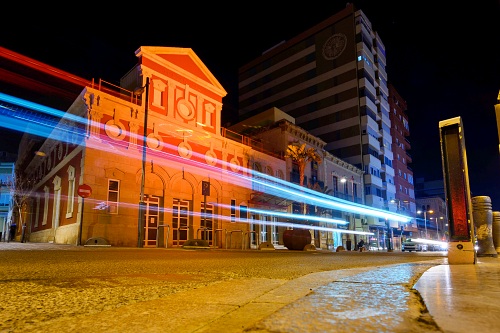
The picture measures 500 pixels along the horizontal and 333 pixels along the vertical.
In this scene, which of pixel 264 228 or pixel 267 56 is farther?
pixel 267 56

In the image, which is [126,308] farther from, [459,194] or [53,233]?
[53,233]

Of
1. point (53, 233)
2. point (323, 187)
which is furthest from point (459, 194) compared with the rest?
point (323, 187)

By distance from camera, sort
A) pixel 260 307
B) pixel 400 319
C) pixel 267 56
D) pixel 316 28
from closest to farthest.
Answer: pixel 400 319 → pixel 260 307 → pixel 316 28 → pixel 267 56

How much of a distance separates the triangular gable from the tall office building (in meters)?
26.0

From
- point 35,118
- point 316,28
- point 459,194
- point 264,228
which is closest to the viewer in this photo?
point 459,194

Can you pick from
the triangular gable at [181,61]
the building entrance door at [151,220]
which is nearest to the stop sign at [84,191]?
the building entrance door at [151,220]

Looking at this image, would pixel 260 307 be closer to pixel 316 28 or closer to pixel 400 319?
pixel 400 319

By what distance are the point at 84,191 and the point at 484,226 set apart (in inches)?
635

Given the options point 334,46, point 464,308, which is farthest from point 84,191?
point 334,46

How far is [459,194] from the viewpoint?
5.86 meters

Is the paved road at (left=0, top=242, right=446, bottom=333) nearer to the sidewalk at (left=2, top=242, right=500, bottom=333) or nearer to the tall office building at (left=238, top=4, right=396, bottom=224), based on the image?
the sidewalk at (left=2, top=242, right=500, bottom=333)

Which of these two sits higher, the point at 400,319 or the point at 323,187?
the point at 323,187

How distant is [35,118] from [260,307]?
99.5ft

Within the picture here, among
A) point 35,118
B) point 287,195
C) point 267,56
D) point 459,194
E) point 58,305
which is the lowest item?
point 58,305
